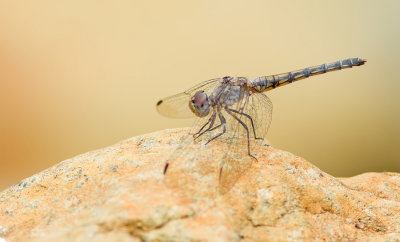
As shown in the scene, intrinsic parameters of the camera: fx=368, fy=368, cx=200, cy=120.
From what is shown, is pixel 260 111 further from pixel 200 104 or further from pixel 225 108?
pixel 200 104

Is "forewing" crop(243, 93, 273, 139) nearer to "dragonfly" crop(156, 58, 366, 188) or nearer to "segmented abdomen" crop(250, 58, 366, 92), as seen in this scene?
"dragonfly" crop(156, 58, 366, 188)

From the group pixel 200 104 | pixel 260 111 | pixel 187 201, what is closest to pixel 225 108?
pixel 200 104

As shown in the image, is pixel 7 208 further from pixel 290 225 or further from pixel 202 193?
pixel 290 225

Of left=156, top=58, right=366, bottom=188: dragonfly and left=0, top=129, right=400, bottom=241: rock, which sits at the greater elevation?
left=156, top=58, right=366, bottom=188: dragonfly

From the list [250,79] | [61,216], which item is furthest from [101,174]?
[250,79]

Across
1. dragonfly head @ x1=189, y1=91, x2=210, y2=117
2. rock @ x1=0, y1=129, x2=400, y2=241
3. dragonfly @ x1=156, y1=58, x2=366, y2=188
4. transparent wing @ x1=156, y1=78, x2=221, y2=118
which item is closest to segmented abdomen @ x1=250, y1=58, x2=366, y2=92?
dragonfly @ x1=156, y1=58, x2=366, y2=188
